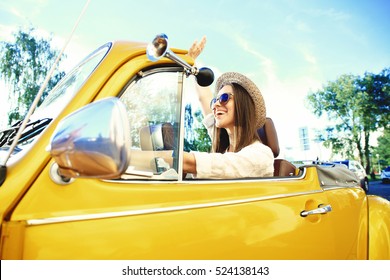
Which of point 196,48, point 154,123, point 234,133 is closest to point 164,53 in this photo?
point 154,123

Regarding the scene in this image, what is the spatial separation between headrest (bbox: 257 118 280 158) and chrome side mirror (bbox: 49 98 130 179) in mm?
2019

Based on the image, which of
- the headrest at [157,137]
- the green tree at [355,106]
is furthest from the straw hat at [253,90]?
the green tree at [355,106]

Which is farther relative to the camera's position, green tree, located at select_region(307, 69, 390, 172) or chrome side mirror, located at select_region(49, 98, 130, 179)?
green tree, located at select_region(307, 69, 390, 172)

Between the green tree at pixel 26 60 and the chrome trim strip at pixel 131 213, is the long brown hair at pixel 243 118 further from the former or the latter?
the green tree at pixel 26 60

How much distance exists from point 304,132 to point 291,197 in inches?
737

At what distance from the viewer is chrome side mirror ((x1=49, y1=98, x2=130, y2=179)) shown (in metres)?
0.73

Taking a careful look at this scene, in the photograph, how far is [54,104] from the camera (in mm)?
1475

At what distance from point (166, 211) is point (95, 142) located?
1.69ft

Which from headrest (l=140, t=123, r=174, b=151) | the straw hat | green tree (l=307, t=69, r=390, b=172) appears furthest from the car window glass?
green tree (l=307, t=69, r=390, b=172)

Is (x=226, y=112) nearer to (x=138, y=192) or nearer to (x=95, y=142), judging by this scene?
(x=138, y=192)

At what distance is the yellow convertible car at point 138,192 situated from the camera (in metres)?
0.82

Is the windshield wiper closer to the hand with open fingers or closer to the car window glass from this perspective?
the car window glass

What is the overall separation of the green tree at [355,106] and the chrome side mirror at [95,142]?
35739mm
